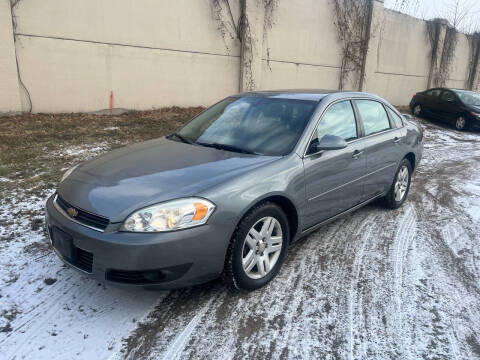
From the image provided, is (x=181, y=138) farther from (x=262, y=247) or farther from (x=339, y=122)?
(x=339, y=122)

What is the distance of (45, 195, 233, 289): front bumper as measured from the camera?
247 cm

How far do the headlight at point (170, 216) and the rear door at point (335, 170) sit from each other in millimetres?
1142

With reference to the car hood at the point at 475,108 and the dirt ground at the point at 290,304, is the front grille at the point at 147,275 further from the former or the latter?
the car hood at the point at 475,108

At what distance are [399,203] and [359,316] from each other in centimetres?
275

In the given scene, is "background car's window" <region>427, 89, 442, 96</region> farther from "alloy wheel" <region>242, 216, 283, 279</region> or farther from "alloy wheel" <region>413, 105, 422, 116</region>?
"alloy wheel" <region>242, 216, 283, 279</region>

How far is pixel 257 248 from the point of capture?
3039 mm

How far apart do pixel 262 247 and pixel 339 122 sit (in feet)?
5.46

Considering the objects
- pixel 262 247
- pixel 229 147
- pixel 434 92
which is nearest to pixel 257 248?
pixel 262 247

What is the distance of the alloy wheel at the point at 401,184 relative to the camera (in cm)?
507

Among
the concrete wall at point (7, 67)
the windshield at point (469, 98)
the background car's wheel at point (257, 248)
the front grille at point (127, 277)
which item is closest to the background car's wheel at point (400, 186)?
the background car's wheel at point (257, 248)

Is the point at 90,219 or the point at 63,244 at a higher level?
the point at 90,219

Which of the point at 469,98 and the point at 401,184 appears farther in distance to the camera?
the point at 469,98

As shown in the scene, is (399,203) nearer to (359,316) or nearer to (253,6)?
(359,316)

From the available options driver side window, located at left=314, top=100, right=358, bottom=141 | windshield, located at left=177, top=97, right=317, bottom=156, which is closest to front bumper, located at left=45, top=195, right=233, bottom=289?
windshield, located at left=177, top=97, right=317, bottom=156
